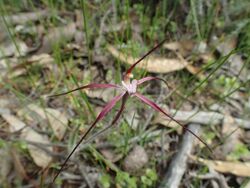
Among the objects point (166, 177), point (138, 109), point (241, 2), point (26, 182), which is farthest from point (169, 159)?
point (241, 2)

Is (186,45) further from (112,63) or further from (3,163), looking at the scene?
(3,163)

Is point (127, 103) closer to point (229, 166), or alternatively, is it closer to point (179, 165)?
point (179, 165)

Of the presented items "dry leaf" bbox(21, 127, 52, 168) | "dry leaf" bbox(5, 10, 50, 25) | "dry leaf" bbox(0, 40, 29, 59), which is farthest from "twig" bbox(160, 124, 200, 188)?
"dry leaf" bbox(5, 10, 50, 25)

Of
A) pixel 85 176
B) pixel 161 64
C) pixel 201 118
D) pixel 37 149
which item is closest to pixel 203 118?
pixel 201 118

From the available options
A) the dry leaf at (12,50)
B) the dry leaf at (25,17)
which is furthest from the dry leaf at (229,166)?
the dry leaf at (25,17)

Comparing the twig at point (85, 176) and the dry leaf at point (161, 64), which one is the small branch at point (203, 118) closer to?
the dry leaf at point (161, 64)
